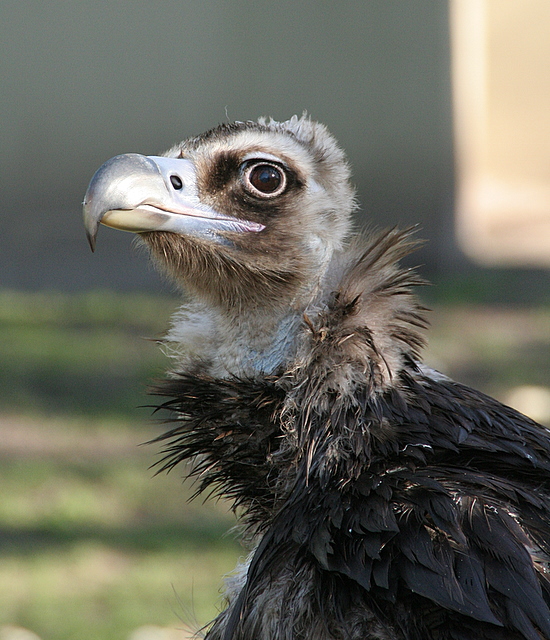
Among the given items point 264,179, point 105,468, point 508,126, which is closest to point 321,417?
point 264,179

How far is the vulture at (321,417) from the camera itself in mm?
1913

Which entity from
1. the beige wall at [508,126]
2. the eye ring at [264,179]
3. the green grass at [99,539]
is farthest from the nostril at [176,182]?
the beige wall at [508,126]

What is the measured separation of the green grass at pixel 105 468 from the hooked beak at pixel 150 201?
0.50 meters

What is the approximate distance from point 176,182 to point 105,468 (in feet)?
10.3

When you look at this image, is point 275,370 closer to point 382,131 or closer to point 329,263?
point 329,263

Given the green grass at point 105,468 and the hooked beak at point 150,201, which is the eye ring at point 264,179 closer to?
the hooked beak at point 150,201

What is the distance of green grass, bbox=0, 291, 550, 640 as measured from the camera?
420 centimetres

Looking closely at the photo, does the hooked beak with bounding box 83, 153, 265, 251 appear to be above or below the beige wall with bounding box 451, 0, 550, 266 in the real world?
below

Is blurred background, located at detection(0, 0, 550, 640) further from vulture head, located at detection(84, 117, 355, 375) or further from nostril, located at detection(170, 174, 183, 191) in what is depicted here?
nostril, located at detection(170, 174, 183, 191)

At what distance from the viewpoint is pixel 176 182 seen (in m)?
2.45

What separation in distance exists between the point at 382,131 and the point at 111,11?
282 centimetres

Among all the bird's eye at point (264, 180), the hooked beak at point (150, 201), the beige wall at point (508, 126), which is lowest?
the hooked beak at point (150, 201)

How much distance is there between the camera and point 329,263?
8.22ft

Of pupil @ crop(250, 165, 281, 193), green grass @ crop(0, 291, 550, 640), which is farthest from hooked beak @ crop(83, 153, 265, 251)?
green grass @ crop(0, 291, 550, 640)
